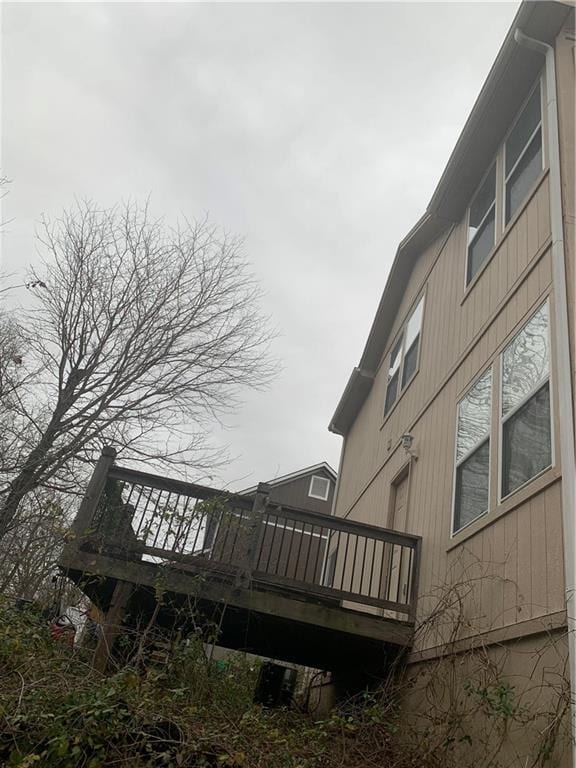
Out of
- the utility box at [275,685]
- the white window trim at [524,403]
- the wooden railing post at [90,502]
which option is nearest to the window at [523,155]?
the white window trim at [524,403]

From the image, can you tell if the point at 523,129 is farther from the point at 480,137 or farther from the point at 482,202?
the point at 482,202

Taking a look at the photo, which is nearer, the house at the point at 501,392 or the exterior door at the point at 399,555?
the house at the point at 501,392

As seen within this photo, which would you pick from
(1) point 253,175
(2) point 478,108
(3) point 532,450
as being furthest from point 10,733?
(1) point 253,175

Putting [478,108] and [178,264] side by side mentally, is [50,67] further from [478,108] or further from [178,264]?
[478,108]

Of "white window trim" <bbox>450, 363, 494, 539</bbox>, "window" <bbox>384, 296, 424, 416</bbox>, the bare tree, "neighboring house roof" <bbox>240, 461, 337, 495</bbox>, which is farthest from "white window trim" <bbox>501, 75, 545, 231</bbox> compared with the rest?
"neighboring house roof" <bbox>240, 461, 337, 495</bbox>

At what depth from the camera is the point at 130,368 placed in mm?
10430

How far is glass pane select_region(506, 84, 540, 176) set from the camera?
21.6 feet

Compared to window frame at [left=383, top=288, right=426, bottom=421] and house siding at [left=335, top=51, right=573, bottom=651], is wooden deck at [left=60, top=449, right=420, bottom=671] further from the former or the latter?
window frame at [left=383, top=288, right=426, bottom=421]

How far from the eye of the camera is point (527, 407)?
4.95m

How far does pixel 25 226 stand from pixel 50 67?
2.73m

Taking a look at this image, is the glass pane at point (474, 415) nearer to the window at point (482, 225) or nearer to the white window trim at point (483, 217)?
the white window trim at point (483, 217)

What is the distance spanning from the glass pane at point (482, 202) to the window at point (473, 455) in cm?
273

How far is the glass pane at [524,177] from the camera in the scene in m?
6.22

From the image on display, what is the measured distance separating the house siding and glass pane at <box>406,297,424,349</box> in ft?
1.10
